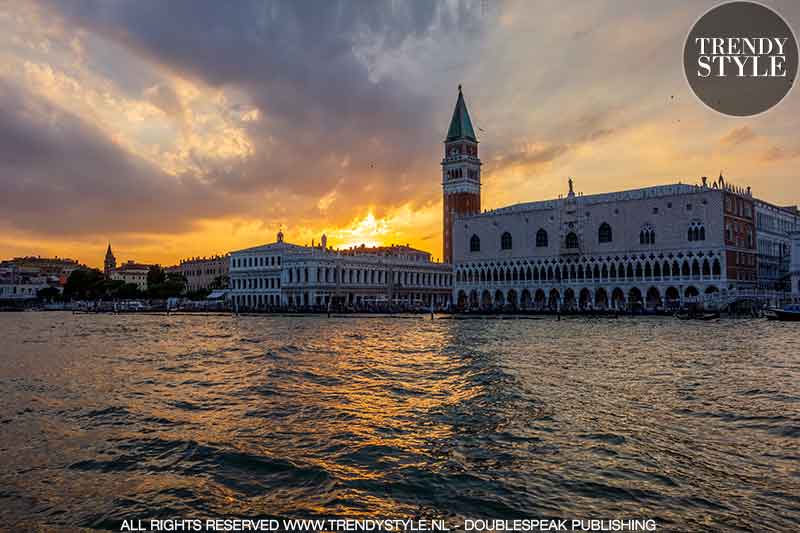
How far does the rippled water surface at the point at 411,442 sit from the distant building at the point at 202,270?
395ft

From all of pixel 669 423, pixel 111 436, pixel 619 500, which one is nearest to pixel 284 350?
pixel 111 436

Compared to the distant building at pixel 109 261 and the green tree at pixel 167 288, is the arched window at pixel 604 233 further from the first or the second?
the distant building at pixel 109 261

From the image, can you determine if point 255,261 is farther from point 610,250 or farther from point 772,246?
point 772,246

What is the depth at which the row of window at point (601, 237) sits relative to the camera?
5853 centimetres

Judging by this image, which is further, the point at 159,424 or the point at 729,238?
the point at 729,238

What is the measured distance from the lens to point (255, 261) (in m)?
89.8

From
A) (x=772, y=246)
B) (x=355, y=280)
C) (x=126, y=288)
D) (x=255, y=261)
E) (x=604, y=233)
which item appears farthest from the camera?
(x=126, y=288)

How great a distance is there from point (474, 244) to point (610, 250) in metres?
17.9

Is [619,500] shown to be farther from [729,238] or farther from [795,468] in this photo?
[729,238]

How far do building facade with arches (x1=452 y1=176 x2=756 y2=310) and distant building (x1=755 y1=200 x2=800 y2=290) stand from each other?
402 cm

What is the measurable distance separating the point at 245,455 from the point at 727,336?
29.6 m

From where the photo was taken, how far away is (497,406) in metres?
13.3

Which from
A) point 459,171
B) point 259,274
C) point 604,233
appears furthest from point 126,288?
point 604,233

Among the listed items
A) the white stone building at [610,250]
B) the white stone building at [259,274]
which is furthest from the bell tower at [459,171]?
the white stone building at [259,274]
